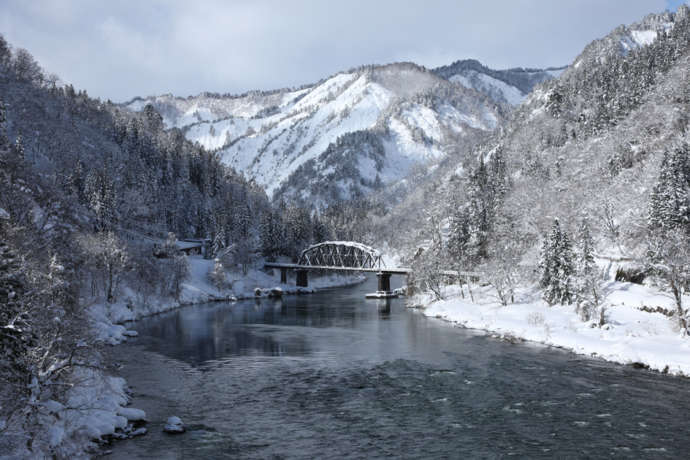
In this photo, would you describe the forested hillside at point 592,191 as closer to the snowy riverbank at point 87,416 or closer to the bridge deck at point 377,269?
the bridge deck at point 377,269

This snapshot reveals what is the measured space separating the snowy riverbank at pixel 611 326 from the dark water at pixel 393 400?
99.3 inches

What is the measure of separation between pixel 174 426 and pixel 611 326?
145ft

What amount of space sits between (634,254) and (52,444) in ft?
211

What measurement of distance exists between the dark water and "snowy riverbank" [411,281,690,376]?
8.27 ft

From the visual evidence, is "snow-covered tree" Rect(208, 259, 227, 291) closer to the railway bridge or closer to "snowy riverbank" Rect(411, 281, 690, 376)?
the railway bridge

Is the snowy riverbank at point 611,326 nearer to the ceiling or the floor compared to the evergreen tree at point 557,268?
nearer to the floor

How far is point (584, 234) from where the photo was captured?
6006 centimetres

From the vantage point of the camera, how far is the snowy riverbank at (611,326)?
41344mm

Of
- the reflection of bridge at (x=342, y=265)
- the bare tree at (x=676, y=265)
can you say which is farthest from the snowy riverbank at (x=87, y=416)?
the reflection of bridge at (x=342, y=265)

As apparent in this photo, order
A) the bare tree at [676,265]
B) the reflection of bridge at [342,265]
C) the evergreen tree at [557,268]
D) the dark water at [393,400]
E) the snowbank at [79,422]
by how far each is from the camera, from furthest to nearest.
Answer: the reflection of bridge at [342,265] < the evergreen tree at [557,268] < the bare tree at [676,265] < the dark water at [393,400] < the snowbank at [79,422]

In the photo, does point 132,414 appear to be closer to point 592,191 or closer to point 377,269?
point 592,191

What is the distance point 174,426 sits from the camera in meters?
26.6

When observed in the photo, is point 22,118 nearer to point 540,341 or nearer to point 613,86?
point 540,341

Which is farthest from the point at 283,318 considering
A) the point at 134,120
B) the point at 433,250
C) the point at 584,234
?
the point at 134,120
